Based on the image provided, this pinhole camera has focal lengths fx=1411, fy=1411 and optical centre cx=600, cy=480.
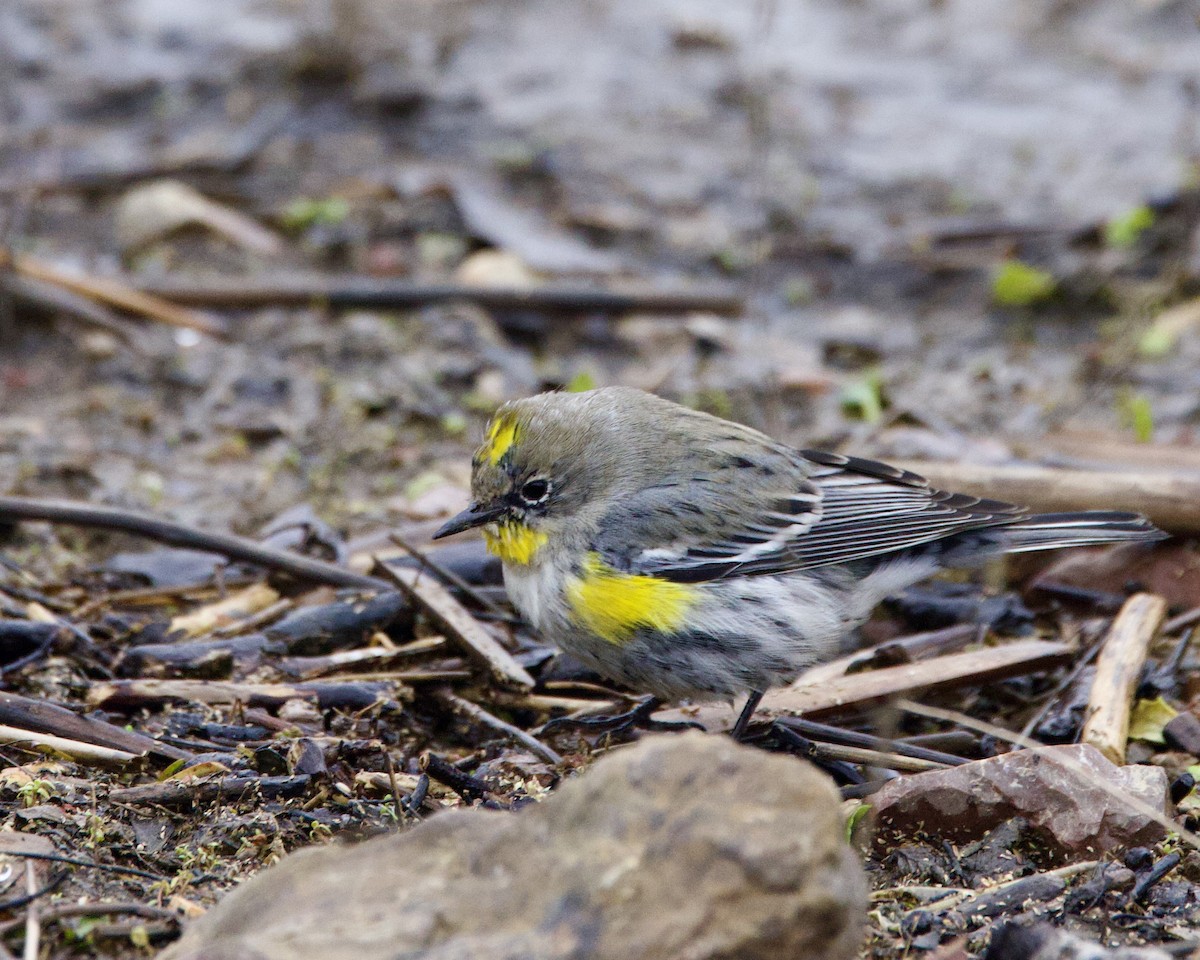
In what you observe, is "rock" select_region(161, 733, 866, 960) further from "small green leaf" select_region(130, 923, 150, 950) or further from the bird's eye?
the bird's eye

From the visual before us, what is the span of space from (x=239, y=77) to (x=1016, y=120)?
6.04 m

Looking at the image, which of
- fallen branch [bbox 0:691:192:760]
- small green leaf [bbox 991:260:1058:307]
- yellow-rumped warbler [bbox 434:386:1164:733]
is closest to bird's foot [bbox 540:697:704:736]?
yellow-rumped warbler [bbox 434:386:1164:733]

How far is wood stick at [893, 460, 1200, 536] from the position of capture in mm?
5492

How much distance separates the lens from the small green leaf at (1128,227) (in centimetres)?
879

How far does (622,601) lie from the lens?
4.74 meters

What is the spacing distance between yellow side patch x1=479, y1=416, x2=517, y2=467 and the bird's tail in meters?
1.87

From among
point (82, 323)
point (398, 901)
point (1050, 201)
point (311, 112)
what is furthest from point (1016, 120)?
point (398, 901)

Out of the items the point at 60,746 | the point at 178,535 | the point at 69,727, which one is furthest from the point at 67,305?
the point at 60,746

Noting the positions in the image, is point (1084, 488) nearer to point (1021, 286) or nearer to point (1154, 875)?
point (1154, 875)

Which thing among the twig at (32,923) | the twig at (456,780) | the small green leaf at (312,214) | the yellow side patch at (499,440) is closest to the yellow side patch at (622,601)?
the yellow side patch at (499,440)

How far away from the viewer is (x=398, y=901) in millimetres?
2850

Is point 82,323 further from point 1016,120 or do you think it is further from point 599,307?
point 1016,120

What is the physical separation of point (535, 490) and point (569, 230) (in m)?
4.67

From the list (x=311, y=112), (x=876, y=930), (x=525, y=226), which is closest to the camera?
(x=876, y=930)
